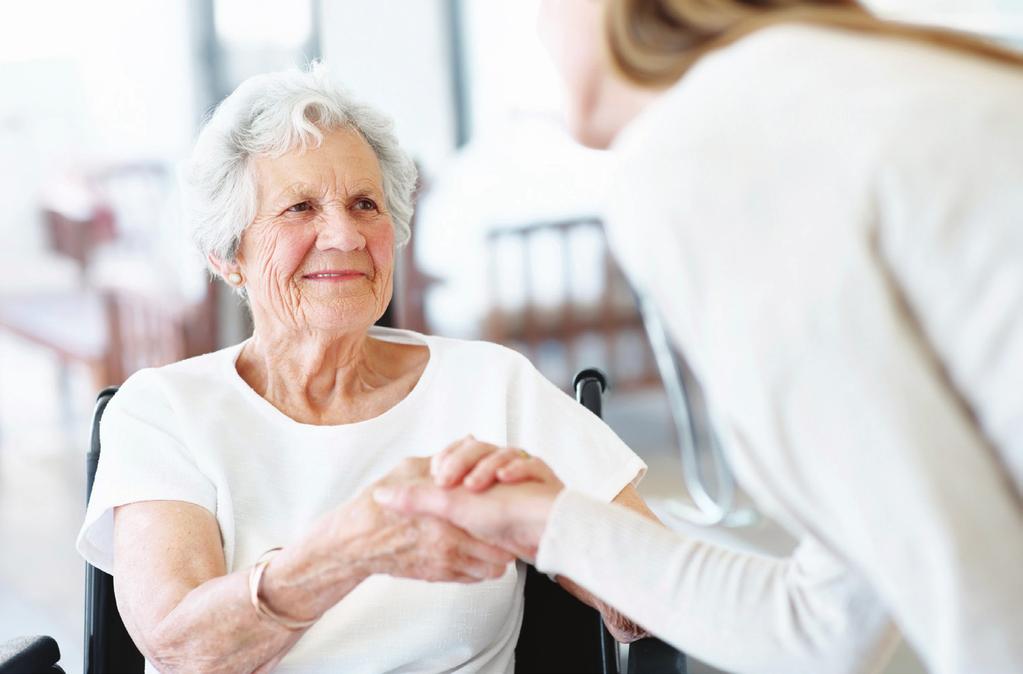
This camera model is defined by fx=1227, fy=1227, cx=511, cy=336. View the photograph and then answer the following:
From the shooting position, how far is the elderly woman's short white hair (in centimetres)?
170

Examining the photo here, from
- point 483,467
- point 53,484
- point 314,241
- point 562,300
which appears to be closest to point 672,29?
point 483,467

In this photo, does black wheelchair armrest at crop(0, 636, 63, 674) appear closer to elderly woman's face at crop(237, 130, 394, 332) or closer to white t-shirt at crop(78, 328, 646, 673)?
white t-shirt at crop(78, 328, 646, 673)

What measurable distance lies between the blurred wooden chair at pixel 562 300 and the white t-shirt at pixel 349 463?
2.79 meters

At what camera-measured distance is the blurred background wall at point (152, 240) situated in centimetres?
453

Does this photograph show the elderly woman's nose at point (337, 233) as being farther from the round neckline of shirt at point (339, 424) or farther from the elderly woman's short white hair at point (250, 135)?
the round neckline of shirt at point (339, 424)

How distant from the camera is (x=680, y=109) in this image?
2.95ft

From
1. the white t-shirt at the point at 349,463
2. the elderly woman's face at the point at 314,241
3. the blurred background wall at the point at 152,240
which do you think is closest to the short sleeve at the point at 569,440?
the white t-shirt at the point at 349,463

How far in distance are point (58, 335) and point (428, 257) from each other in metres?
1.45

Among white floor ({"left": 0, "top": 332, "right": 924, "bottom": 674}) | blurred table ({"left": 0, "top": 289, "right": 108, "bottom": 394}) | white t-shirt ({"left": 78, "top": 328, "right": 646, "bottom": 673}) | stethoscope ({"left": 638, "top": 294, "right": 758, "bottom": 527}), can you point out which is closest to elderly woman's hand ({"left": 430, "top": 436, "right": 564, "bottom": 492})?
white t-shirt ({"left": 78, "top": 328, "right": 646, "bottom": 673})

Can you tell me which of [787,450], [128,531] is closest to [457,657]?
[128,531]

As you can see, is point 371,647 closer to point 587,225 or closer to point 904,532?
point 904,532

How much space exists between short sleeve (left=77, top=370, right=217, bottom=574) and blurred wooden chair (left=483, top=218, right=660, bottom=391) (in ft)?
9.58

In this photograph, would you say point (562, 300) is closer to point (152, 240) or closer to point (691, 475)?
point (691, 475)

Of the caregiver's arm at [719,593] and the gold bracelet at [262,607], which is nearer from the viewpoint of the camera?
the caregiver's arm at [719,593]
